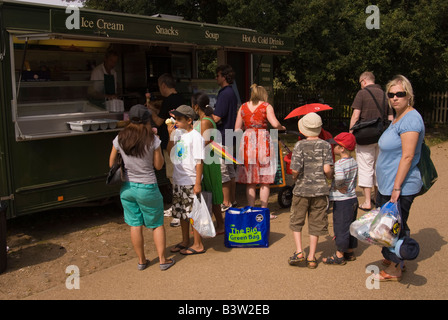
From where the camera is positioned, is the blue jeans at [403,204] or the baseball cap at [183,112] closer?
the blue jeans at [403,204]

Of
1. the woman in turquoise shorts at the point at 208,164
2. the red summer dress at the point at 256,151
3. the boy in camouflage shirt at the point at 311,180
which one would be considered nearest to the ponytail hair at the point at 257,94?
the red summer dress at the point at 256,151

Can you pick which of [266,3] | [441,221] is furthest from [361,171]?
[266,3]

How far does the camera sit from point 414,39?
42.0 ft

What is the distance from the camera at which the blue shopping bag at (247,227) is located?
16.8 feet

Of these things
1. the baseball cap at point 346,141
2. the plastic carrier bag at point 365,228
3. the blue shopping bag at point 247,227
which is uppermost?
the baseball cap at point 346,141

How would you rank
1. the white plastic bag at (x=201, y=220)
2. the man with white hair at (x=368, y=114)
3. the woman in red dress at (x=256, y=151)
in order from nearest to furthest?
1. the white plastic bag at (x=201, y=220)
2. the woman in red dress at (x=256, y=151)
3. the man with white hair at (x=368, y=114)

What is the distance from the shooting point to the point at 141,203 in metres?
4.42

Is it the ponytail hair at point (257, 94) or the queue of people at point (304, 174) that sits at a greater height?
the ponytail hair at point (257, 94)

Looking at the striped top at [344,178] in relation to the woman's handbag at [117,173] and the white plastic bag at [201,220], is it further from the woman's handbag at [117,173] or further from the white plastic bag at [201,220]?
the woman's handbag at [117,173]

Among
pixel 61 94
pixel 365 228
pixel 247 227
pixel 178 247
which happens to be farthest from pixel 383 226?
pixel 61 94

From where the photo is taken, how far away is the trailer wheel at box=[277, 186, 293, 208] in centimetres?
681

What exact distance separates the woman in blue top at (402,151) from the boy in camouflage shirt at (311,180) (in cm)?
53

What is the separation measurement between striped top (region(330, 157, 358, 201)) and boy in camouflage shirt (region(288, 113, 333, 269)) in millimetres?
77

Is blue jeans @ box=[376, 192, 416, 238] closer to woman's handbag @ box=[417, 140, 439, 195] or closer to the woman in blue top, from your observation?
the woman in blue top
